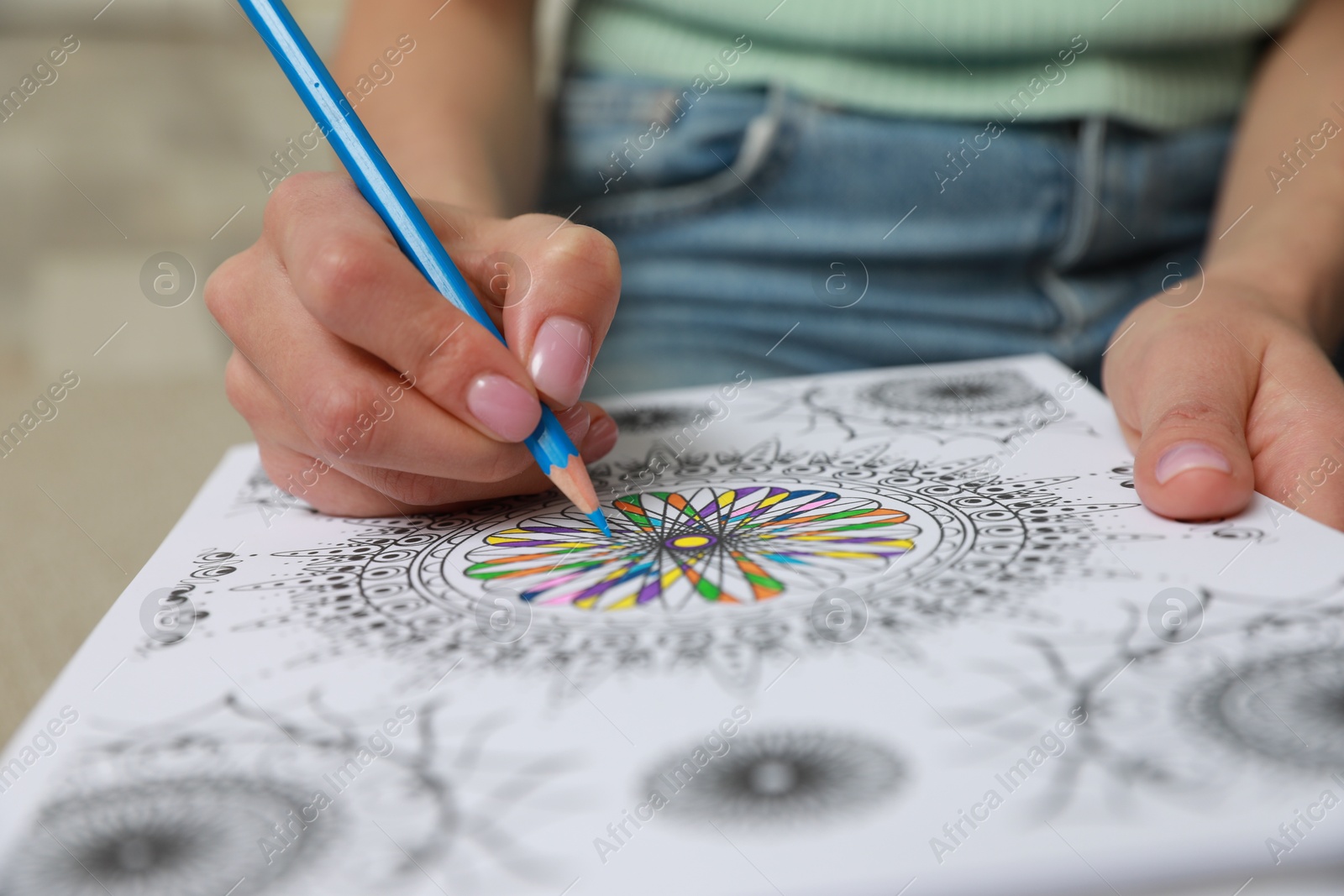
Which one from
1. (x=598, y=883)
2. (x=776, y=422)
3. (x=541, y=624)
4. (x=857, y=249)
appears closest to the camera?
(x=598, y=883)

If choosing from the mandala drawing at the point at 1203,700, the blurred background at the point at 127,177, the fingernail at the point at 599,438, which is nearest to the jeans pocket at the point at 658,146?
the fingernail at the point at 599,438

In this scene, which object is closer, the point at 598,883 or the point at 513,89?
the point at 598,883

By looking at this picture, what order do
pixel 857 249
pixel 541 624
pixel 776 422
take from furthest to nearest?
pixel 857 249
pixel 776 422
pixel 541 624

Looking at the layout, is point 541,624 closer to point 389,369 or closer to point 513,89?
point 389,369

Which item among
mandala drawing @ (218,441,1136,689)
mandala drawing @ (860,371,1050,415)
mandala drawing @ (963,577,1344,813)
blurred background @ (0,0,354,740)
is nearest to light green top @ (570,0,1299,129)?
mandala drawing @ (860,371,1050,415)

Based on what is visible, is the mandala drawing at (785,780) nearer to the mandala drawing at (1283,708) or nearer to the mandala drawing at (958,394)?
the mandala drawing at (1283,708)

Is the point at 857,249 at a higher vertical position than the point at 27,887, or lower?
higher

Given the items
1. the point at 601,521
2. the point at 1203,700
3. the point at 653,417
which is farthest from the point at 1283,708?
the point at 653,417

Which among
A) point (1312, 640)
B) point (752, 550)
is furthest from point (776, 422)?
point (1312, 640)

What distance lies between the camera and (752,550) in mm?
372

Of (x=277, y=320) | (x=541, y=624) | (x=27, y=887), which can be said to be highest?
(x=277, y=320)

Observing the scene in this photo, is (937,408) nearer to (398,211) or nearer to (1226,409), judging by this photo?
(1226,409)

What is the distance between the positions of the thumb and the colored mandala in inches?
3.7

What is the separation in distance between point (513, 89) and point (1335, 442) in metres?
0.55
